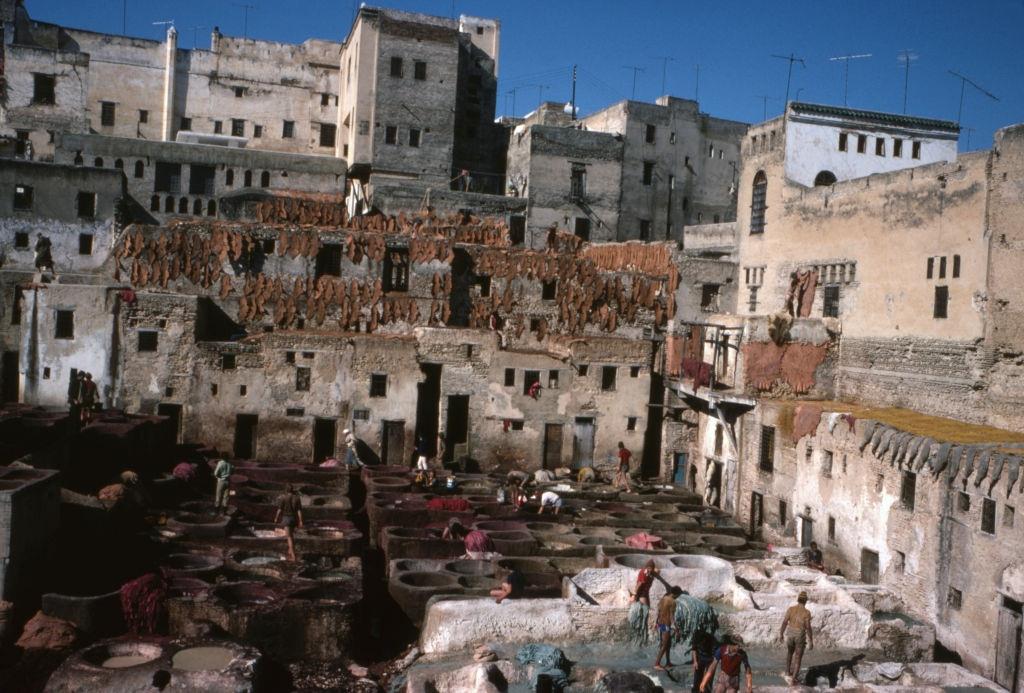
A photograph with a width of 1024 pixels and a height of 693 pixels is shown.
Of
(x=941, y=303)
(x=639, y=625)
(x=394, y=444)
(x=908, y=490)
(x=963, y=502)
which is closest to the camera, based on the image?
(x=639, y=625)

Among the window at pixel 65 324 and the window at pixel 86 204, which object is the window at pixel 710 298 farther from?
the window at pixel 86 204

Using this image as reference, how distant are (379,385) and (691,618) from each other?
686 inches

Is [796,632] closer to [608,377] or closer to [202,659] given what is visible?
[202,659]

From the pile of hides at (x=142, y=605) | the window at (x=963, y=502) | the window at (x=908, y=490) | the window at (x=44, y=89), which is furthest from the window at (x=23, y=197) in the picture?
the window at (x=963, y=502)

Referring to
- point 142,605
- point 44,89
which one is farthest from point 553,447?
point 44,89

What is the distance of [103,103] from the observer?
164 feet

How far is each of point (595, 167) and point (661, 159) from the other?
412 centimetres

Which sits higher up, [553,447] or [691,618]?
[553,447]

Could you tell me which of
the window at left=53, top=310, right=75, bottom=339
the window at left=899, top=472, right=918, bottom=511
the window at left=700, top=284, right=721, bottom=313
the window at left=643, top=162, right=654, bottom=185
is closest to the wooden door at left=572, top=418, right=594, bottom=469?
the window at left=700, top=284, right=721, bottom=313

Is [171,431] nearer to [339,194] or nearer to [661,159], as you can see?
[339,194]

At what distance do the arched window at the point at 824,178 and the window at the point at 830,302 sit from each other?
17.8ft

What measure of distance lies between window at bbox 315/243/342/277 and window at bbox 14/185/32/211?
11003 millimetres

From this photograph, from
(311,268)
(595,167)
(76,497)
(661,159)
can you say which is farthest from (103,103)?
(76,497)

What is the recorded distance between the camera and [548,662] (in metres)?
17.1
